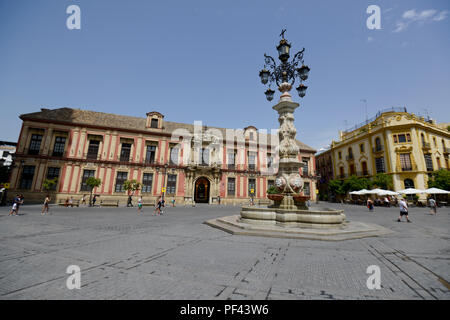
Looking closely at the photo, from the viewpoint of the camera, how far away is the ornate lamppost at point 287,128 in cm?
765

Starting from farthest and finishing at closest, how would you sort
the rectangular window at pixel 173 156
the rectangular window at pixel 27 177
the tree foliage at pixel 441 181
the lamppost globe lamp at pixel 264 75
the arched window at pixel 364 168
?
the arched window at pixel 364 168 < the rectangular window at pixel 173 156 < the tree foliage at pixel 441 181 < the rectangular window at pixel 27 177 < the lamppost globe lamp at pixel 264 75

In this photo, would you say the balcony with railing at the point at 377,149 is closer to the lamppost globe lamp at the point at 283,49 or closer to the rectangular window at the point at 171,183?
the lamppost globe lamp at the point at 283,49

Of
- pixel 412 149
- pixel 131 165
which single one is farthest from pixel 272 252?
pixel 412 149

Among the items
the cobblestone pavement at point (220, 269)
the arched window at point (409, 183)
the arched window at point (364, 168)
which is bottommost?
the cobblestone pavement at point (220, 269)

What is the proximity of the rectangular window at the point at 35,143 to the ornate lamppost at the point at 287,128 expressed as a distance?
2721 cm

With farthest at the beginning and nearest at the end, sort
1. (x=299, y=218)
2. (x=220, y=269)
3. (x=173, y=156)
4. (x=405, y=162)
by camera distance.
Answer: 1. (x=173, y=156)
2. (x=405, y=162)
3. (x=299, y=218)
4. (x=220, y=269)

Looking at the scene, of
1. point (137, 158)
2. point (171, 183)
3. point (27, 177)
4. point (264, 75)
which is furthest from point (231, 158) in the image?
point (27, 177)

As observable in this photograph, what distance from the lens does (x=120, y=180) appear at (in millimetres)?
23891

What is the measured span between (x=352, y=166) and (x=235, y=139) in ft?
68.9

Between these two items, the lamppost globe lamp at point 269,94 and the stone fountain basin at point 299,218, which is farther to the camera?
the lamppost globe lamp at point 269,94

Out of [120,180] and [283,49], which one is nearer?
[283,49]

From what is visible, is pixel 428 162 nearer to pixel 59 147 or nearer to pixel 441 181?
pixel 441 181

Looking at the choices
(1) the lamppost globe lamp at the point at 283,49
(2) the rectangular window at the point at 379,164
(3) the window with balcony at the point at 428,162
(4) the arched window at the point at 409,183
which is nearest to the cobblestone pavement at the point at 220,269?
(1) the lamppost globe lamp at the point at 283,49

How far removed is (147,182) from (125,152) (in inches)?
196
